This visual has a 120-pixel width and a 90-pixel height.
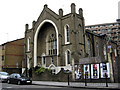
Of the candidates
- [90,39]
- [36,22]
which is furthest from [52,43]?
Answer: [90,39]

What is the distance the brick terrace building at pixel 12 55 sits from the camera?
3982 cm

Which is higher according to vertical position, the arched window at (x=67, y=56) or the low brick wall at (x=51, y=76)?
the arched window at (x=67, y=56)

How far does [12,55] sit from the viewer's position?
135ft

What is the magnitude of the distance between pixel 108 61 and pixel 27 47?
76.9 feet

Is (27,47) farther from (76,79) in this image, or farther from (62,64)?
(76,79)

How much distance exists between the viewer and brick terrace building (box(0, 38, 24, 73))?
39.8 meters

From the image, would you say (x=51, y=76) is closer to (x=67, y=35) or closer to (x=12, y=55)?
(x=67, y=35)

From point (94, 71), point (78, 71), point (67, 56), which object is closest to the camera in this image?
point (94, 71)

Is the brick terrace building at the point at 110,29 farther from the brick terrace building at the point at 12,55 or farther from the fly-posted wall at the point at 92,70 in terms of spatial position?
the fly-posted wall at the point at 92,70

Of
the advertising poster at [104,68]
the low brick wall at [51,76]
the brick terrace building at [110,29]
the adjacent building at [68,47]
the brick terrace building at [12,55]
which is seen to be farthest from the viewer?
the brick terrace building at [110,29]

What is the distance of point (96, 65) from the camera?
2048cm

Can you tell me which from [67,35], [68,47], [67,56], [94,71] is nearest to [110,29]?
[67,35]

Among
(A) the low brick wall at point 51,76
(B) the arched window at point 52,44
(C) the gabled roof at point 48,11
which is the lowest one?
(A) the low brick wall at point 51,76

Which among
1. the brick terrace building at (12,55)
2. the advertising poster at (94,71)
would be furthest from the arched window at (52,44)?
the advertising poster at (94,71)
